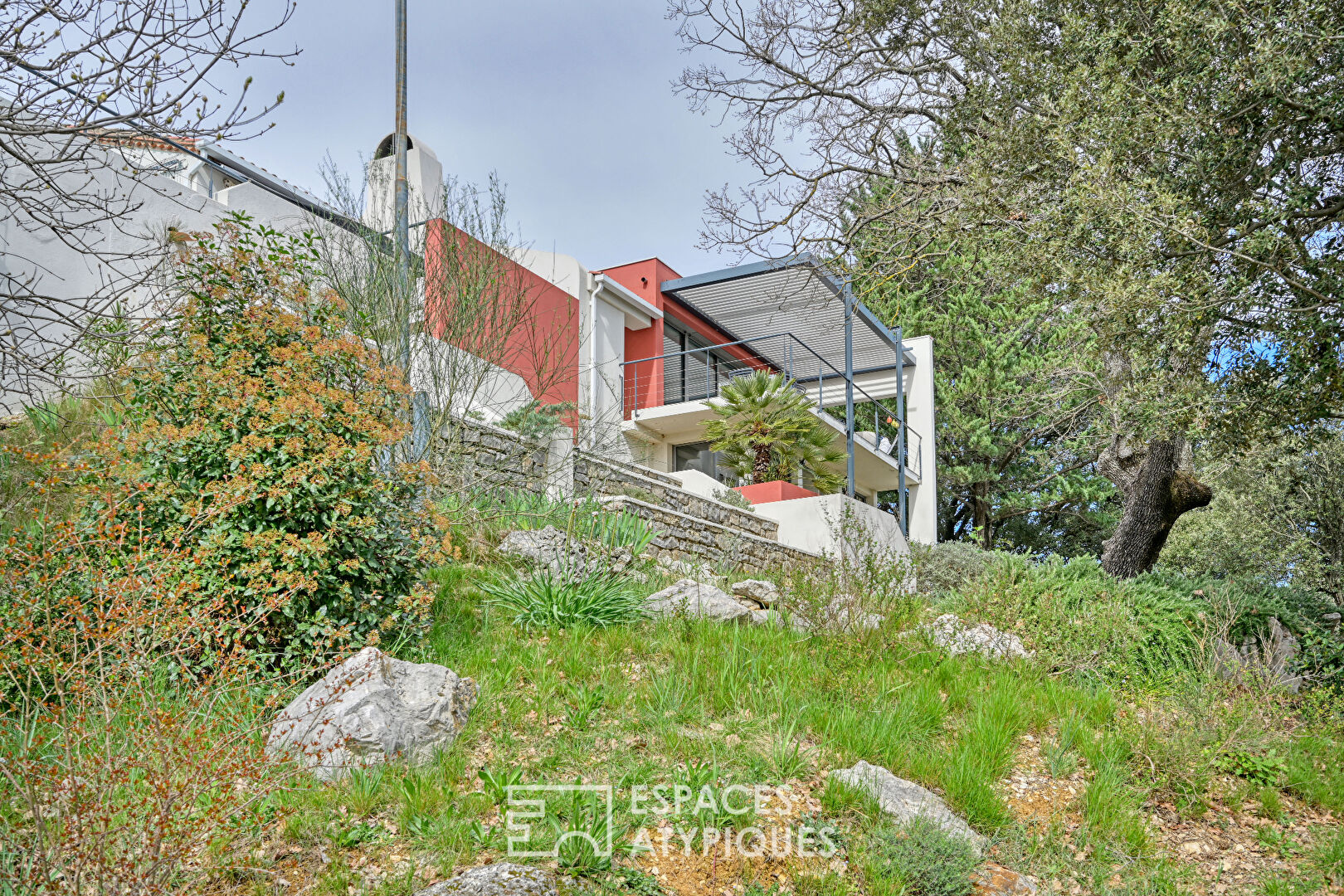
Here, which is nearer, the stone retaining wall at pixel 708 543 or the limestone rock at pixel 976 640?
the limestone rock at pixel 976 640

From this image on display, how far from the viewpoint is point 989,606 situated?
8680 mm

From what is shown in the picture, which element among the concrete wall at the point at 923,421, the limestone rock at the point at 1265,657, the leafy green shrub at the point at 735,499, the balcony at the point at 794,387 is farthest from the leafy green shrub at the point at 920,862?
the concrete wall at the point at 923,421

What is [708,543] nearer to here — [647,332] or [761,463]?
[761,463]

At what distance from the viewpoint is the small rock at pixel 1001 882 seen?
4.09m

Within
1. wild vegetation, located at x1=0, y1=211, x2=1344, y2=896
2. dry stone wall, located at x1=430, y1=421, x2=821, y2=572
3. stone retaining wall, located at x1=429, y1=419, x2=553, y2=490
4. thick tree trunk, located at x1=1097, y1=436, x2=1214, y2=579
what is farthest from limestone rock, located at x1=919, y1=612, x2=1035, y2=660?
thick tree trunk, located at x1=1097, y1=436, x2=1214, y2=579

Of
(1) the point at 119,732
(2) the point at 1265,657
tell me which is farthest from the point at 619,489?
(1) the point at 119,732

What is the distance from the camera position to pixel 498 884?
3.45 m

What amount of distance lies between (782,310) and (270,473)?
1339 cm

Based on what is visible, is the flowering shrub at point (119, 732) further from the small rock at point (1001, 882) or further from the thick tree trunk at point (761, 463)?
the thick tree trunk at point (761, 463)

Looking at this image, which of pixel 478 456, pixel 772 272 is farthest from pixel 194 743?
pixel 772 272

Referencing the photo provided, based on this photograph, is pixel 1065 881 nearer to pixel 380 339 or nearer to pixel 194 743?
pixel 194 743

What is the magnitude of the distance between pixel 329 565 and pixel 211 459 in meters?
0.92

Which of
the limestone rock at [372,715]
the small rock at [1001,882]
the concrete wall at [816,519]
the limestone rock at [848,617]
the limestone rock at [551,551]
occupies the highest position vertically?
the concrete wall at [816,519]

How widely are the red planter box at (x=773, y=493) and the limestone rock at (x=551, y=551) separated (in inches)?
202
